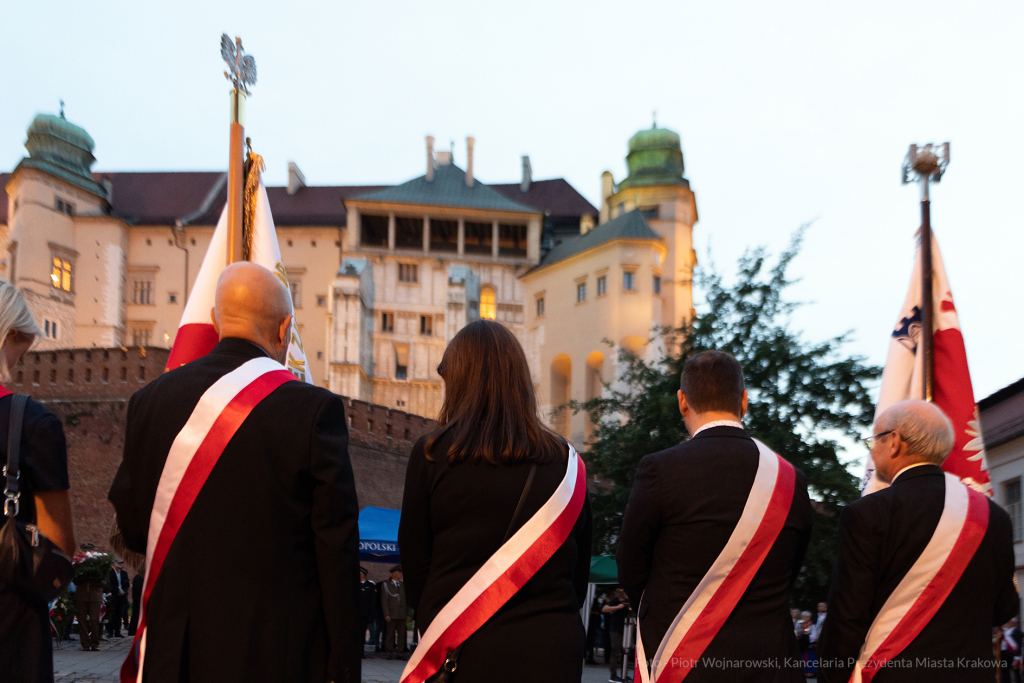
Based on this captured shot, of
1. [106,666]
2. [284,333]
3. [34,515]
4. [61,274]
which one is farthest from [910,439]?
[61,274]

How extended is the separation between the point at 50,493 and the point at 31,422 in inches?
9.5

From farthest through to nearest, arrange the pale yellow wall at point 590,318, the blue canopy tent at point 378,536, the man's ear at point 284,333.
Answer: the pale yellow wall at point 590,318
the blue canopy tent at point 378,536
the man's ear at point 284,333

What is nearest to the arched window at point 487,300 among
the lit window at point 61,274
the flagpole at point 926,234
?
the lit window at point 61,274

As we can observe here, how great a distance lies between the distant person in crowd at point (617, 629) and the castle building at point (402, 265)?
33.3 m

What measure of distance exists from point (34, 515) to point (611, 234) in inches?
1975

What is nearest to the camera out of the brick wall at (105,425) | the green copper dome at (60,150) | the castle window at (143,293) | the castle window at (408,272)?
the brick wall at (105,425)

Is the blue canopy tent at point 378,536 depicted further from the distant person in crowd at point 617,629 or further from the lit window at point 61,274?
the lit window at point 61,274

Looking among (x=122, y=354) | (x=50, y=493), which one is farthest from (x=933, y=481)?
(x=122, y=354)

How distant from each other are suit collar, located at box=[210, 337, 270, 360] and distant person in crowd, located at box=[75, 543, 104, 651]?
47.8ft

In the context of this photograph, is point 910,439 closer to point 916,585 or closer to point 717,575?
point 916,585

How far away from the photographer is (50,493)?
10.8 ft

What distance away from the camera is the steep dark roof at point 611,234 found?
170 feet

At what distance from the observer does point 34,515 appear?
3303 mm

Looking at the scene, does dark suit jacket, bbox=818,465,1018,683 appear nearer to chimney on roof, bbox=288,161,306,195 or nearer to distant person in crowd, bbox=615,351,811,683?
distant person in crowd, bbox=615,351,811,683
